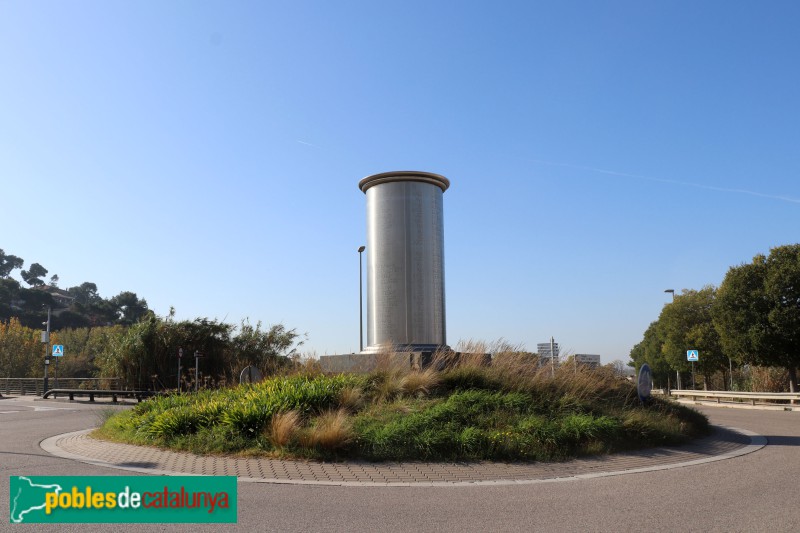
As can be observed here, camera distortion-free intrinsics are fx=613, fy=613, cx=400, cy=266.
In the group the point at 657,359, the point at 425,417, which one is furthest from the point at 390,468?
the point at 657,359

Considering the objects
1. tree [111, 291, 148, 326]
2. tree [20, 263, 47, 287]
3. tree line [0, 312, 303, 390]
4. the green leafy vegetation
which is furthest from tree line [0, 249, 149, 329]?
the green leafy vegetation

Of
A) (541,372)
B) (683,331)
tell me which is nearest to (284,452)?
(541,372)

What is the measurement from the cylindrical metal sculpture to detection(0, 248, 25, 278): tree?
12336cm

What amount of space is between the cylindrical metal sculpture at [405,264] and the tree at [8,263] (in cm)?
12336

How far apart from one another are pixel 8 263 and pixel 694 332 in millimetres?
122981

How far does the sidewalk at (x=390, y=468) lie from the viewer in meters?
8.02

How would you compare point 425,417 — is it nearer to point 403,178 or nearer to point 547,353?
point 547,353

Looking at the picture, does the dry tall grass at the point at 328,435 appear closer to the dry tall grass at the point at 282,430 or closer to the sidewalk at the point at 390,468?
the dry tall grass at the point at 282,430

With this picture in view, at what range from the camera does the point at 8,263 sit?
11756cm

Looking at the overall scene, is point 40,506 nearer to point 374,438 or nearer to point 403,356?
point 374,438

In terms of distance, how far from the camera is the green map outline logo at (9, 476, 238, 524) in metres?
5.97

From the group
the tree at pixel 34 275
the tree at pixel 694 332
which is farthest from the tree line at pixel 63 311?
the tree at pixel 694 332

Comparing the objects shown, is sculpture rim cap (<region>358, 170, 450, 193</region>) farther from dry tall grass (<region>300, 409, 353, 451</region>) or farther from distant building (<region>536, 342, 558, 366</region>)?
dry tall grass (<region>300, 409, 353, 451</region>)

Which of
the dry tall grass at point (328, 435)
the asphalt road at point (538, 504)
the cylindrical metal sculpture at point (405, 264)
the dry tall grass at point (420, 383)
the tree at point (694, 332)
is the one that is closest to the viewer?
the asphalt road at point (538, 504)
